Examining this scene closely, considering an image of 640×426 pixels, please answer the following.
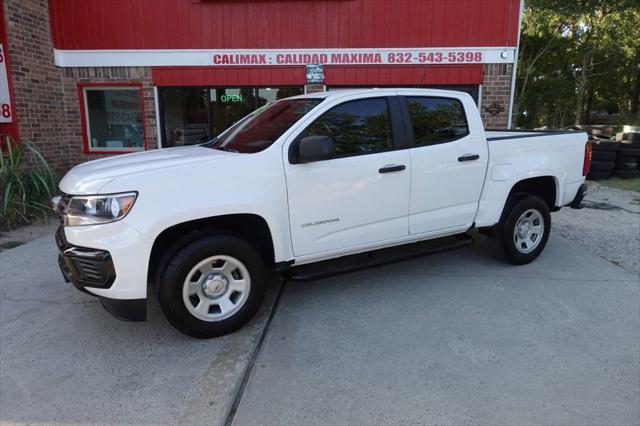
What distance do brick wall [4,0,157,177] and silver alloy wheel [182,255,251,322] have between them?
744cm

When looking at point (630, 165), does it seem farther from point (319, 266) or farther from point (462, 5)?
point (319, 266)

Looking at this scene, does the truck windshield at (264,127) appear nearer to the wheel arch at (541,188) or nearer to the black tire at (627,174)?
the wheel arch at (541,188)

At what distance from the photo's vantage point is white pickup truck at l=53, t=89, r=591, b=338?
3.16 m

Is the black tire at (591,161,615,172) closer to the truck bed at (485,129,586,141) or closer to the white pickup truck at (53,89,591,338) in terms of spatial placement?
the truck bed at (485,129,586,141)

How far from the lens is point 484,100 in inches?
388

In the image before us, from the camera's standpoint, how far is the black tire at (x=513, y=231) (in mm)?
4867

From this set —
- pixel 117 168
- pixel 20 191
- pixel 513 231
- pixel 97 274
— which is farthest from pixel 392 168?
pixel 20 191

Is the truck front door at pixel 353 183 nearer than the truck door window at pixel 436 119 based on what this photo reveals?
Yes

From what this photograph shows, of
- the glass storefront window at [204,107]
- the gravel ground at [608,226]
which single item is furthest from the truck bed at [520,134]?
the glass storefront window at [204,107]

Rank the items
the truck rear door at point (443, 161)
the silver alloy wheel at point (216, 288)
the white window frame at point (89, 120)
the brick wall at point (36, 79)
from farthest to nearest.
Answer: the white window frame at point (89, 120), the brick wall at point (36, 79), the truck rear door at point (443, 161), the silver alloy wheel at point (216, 288)

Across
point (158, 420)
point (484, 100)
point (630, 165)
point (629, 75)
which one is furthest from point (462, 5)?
point (629, 75)

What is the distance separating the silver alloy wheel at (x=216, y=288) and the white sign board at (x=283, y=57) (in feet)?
23.7

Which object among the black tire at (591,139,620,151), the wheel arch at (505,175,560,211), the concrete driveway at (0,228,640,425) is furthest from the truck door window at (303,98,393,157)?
the black tire at (591,139,620,151)

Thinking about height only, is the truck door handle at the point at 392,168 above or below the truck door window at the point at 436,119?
below
